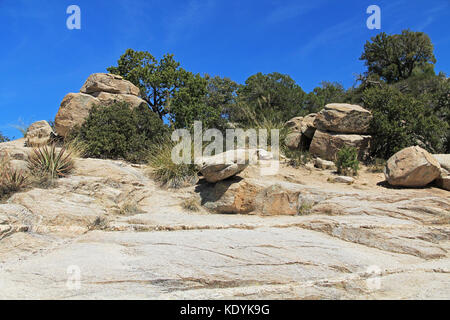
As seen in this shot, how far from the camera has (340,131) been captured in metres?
12.1

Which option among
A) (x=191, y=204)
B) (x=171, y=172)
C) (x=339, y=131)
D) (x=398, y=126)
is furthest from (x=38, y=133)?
(x=398, y=126)

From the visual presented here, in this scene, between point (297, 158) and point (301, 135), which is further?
point (301, 135)

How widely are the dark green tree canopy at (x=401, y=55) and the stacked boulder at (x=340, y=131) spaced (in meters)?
13.1

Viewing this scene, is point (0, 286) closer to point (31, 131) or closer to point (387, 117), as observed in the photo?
point (31, 131)

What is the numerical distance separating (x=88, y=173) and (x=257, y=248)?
5644 mm

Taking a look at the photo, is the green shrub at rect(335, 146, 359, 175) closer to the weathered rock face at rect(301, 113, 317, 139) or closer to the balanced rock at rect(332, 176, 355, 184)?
the balanced rock at rect(332, 176, 355, 184)

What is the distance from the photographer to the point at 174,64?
17266 mm

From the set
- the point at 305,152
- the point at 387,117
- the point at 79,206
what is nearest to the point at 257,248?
the point at 79,206

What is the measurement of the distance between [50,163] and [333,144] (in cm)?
905

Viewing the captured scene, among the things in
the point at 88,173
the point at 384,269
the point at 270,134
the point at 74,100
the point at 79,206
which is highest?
the point at 74,100

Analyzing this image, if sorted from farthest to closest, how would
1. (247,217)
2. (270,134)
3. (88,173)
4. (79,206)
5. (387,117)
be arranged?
(270,134)
(387,117)
(88,173)
(247,217)
(79,206)

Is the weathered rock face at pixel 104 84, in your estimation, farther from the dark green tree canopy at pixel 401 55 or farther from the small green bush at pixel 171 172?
the dark green tree canopy at pixel 401 55

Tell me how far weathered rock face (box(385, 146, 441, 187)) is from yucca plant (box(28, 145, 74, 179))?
8.80 m
